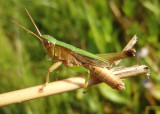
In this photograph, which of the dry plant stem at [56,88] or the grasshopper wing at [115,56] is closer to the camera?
the dry plant stem at [56,88]

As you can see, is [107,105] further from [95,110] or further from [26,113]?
[26,113]

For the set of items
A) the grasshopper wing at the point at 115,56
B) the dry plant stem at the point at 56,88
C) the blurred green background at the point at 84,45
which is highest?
the blurred green background at the point at 84,45

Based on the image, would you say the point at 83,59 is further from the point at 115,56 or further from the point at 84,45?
the point at 84,45

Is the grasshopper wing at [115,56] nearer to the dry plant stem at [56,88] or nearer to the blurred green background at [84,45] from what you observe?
the dry plant stem at [56,88]

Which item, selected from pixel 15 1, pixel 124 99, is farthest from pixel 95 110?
pixel 15 1

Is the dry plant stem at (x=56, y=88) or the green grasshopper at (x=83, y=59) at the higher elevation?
the green grasshopper at (x=83, y=59)

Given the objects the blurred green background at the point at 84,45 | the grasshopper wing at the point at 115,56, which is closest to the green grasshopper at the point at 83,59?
the grasshopper wing at the point at 115,56

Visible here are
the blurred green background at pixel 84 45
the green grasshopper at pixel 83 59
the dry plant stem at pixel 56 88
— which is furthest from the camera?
the blurred green background at pixel 84 45
